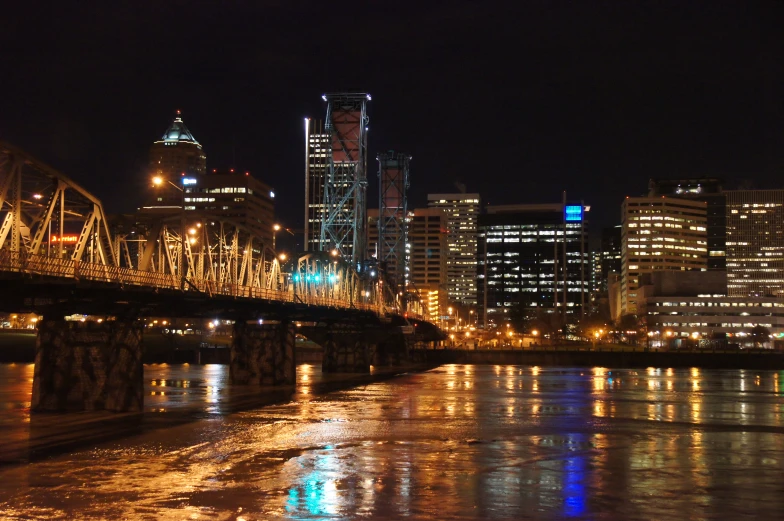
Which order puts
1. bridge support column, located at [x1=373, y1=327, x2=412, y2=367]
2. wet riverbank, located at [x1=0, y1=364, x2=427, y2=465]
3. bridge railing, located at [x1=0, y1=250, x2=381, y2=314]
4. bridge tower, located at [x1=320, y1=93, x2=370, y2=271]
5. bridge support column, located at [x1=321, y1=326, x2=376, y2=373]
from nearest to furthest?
wet riverbank, located at [x1=0, y1=364, x2=427, y2=465], bridge railing, located at [x1=0, y1=250, x2=381, y2=314], bridge support column, located at [x1=321, y1=326, x2=376, y2=373], bridge tower, located at [x1=320, y1=93, x2=370, y2=271], bridge support column, located at [x1=373, y1=327, x2=412, y2=367]

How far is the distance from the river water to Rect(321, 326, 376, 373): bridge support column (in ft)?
183

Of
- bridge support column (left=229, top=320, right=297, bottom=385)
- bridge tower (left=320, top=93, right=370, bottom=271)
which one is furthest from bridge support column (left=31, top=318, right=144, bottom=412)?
bridge tower (left=320, top=93, right=370, bottom=271)

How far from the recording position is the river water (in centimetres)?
2658

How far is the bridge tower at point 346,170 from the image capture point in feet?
434

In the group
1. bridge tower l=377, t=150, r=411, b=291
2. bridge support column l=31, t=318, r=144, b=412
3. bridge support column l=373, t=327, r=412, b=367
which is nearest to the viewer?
bridge support column l=31, t=318, r=144, b=412

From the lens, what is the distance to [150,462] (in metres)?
35.1

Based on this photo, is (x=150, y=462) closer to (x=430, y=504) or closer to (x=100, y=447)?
(x=100, y=447)

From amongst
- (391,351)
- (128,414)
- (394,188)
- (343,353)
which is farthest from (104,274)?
(394,188)

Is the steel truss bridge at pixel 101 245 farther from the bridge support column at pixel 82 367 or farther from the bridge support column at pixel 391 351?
the bridge support column at pixel 391 351

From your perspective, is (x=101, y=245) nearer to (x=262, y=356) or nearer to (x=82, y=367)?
(x=82, y=367)

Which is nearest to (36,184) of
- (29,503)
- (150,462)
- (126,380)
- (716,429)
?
(126,380)

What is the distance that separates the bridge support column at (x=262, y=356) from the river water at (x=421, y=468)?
74.8ft

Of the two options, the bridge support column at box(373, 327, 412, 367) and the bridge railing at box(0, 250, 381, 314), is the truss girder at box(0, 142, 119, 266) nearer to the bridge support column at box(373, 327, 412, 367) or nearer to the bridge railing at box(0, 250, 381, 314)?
the bridge railing at box(0, 250, 381, 314)

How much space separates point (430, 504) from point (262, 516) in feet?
16.1
